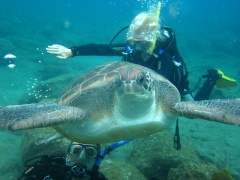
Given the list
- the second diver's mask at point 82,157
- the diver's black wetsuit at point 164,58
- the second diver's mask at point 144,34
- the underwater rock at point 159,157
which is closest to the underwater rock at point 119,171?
the underwater rock at point 159,157

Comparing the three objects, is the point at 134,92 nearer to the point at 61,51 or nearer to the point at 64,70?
the point at 61,51

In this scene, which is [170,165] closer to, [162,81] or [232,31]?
[162,81]

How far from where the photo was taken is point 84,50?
5258 millimetres

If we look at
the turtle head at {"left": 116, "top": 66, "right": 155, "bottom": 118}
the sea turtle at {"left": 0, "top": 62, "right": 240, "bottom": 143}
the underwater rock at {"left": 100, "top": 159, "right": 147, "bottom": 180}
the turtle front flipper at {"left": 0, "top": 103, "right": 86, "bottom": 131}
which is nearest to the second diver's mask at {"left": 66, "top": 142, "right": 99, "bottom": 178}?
the sea turtle at {"left": 0, "top": 62, "right": 240, "bottom": 143}

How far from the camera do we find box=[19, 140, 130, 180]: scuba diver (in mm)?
2768

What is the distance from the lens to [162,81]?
348 centimetres

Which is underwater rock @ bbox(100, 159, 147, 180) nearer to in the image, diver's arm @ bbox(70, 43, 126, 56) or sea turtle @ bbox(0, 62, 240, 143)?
sea turtle @ bbox(0, 62, 240, 143)

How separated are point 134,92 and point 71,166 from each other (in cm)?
156

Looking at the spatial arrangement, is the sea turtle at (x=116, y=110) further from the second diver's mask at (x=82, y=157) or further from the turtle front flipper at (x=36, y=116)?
the second diver's mask at (x=82, y=157)

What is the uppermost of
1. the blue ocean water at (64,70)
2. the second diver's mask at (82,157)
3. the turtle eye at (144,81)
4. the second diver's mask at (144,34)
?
→ the second diver's mask at (144,34)

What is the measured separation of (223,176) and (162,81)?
6.08 feet

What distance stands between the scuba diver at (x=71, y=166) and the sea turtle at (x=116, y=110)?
0.38m

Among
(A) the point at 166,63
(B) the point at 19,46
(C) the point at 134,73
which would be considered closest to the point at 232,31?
(B) the point at 19,46

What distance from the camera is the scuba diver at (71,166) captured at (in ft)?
9.08
